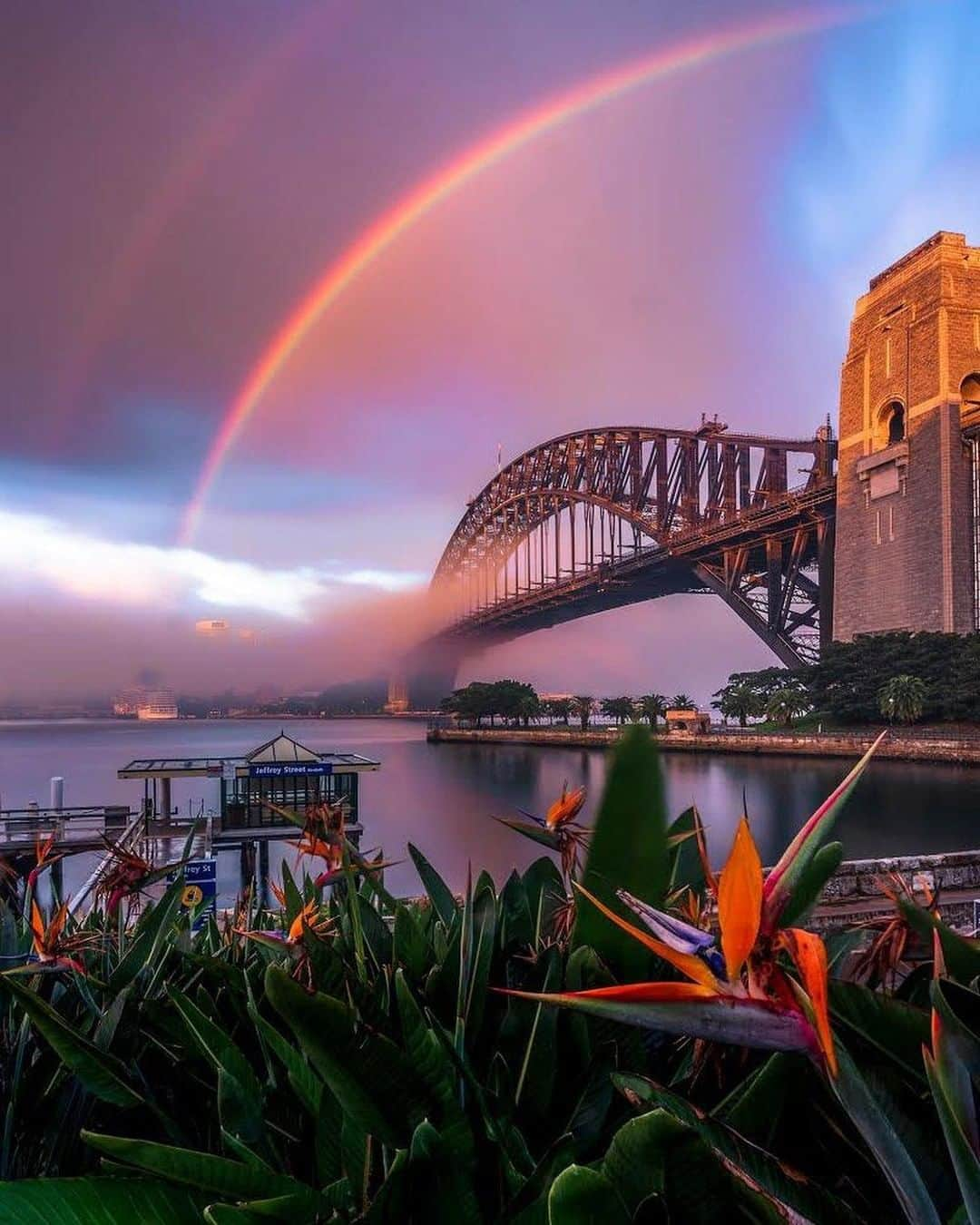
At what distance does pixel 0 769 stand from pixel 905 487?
58.8 meters

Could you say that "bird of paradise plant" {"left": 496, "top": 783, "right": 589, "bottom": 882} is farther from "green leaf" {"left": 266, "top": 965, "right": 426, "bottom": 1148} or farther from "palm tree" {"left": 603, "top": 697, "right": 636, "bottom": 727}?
"palm tree" {"left": 603, "top": 697, "right": 636, "bottom": 727}

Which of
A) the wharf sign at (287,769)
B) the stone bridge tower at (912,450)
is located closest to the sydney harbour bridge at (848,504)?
the stone bridge tower at (912,450)

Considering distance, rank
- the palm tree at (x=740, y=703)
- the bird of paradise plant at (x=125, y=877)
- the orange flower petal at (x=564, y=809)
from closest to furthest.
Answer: the orange flower petal at (x=564, y=809), the bird of paradise plant at (x=125, y=877), the palm tree at (x=740, y=703)

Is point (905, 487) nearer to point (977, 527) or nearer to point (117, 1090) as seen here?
point (977, 527)

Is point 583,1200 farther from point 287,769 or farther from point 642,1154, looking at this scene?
point 287,769

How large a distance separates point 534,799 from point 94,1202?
3827 cm

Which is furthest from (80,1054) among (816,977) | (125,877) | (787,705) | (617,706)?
(617,706)

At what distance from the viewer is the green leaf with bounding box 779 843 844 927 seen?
103cm

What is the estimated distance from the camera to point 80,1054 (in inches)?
44.4

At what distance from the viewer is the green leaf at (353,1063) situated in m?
0.91

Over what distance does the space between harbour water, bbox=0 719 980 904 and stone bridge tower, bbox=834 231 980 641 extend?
8.02 meters

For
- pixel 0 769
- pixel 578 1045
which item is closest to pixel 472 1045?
pixel 578 1045

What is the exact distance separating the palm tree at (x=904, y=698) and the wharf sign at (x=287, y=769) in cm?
2837

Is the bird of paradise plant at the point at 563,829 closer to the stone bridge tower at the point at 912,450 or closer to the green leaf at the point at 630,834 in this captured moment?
the green leaf at the point at 630,834
